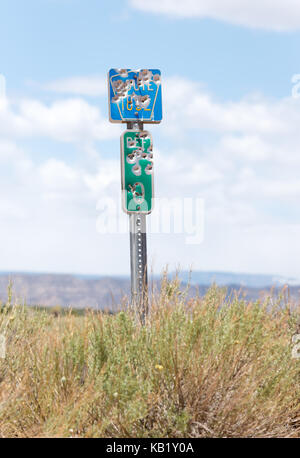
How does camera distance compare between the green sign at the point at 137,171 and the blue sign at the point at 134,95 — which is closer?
the green sign at the point at 137,171

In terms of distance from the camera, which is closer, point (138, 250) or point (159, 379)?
point (159, 379)

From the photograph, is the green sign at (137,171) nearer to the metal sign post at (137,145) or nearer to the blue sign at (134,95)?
the metal sign post at (137,145)

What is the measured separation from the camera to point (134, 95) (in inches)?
323

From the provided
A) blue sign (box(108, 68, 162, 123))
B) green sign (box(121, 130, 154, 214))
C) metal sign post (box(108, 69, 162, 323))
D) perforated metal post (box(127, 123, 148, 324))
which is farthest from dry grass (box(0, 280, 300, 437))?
blue sign (box(108, 68, 162, 123))

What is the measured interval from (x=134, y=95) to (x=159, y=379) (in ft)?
14.3

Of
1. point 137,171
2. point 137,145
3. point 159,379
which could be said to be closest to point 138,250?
point 137,171

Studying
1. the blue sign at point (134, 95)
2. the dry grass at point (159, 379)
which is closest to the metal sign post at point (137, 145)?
the blue sign at point (134, 95)

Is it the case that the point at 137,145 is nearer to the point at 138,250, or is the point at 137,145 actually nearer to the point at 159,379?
the point at 138,250

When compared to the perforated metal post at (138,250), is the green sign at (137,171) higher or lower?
higher

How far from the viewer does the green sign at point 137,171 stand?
7914mm

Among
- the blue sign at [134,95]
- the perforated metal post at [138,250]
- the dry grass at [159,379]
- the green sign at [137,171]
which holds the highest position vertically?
the blue sign at [134,95]

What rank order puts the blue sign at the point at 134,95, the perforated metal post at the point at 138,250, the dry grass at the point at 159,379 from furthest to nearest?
1. the blue sign at the point at 134,95
2. the perforated metal post at the point at 138,250
3. the dry grass at the point at 159,379

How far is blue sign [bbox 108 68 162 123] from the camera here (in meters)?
8.10
